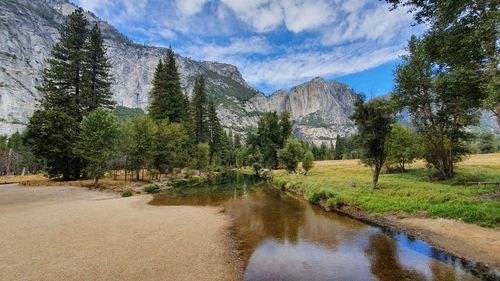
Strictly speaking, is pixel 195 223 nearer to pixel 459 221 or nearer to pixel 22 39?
pixel 459 221

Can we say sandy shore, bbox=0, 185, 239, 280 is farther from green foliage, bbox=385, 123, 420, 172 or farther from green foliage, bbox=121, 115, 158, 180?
green foliage, bbox=385, 123, 420, 172

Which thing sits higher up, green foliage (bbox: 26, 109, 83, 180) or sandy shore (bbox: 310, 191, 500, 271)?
green foliage (bbox: 26, 109, 83, 180)

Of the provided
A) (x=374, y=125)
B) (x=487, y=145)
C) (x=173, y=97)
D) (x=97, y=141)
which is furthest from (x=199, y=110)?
(x=487, y=145)

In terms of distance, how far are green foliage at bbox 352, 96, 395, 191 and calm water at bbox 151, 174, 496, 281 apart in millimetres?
9518

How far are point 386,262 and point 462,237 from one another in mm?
4127

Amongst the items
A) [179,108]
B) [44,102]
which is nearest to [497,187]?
[179,108]

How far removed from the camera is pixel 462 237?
11.1 m

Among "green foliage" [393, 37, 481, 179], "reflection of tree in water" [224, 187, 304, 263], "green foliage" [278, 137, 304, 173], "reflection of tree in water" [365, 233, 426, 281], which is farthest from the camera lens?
"green foliage" [278, 137, 304, 173]

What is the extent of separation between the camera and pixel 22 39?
196 meters

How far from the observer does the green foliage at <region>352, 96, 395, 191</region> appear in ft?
75.8

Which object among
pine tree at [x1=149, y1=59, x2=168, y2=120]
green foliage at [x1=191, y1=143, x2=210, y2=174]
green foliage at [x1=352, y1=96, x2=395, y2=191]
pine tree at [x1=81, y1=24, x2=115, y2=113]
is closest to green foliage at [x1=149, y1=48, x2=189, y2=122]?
pine tree at [x1=149, y1=59, x2=168, y2=120]

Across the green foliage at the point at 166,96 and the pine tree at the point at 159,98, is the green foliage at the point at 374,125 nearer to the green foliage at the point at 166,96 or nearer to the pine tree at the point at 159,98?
the green foliage at the point at 166,96

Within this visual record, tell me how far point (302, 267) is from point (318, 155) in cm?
13167

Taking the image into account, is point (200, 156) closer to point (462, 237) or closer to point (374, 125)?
point (374, 125)
